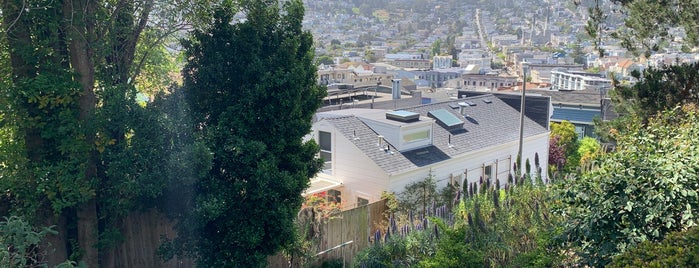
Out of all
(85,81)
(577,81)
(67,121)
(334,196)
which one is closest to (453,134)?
(334,196)

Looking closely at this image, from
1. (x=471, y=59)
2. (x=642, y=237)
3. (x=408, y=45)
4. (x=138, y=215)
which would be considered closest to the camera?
(x=642, y=237)

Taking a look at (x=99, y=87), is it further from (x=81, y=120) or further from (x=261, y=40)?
(x=261, y=40)

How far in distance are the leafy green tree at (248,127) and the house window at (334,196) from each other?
7.60m

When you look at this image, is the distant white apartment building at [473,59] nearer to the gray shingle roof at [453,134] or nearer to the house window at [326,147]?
the gray shingle roof at [453,134]

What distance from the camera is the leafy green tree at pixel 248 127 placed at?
7.38 m

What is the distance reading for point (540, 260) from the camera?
657 cm

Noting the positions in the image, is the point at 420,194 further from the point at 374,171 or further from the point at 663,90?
the point at 663,90

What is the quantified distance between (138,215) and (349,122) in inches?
334

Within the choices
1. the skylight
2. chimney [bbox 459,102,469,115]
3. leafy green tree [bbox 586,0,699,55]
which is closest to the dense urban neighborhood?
leafy green tree [bbox 586,0,699,55]

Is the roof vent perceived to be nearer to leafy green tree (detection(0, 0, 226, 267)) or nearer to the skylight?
the skylight

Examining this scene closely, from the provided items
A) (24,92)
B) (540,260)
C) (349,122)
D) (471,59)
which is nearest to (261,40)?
(24,92)

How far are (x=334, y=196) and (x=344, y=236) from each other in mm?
5386

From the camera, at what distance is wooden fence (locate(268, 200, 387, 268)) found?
9.73 meters

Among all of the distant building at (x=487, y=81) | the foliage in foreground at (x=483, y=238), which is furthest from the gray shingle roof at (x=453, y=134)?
the distant building at (x=487, y=81)
